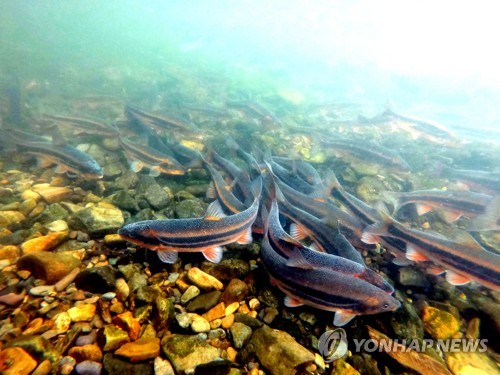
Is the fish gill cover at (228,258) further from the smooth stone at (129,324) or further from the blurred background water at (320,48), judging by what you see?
the blurred background water at (320,48)

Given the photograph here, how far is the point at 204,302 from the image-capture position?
11.0 ft

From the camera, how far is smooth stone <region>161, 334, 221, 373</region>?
2631 millimetres

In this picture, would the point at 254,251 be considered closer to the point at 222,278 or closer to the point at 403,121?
the point at 222,278

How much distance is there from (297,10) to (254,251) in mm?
103470

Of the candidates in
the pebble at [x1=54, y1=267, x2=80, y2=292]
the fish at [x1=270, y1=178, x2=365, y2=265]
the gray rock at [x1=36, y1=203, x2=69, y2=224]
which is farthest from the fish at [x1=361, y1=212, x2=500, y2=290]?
the gray rock at [x1=36, y1=203, x2=69, y2=224]

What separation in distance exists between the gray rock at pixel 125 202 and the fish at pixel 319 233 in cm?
295

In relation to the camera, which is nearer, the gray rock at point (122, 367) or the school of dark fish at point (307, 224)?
the gray rock at point (122, 367)

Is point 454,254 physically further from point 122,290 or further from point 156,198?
point 156,198

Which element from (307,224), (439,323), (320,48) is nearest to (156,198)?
(307,224)

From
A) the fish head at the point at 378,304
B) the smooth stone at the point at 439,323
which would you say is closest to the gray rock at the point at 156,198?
the fish head at the point at 378,304

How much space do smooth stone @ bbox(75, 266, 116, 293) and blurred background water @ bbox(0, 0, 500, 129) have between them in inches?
862

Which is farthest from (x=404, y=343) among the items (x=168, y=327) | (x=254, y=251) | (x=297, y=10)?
(x=297, y=10)

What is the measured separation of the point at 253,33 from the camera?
486ft

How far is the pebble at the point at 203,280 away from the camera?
359cm
